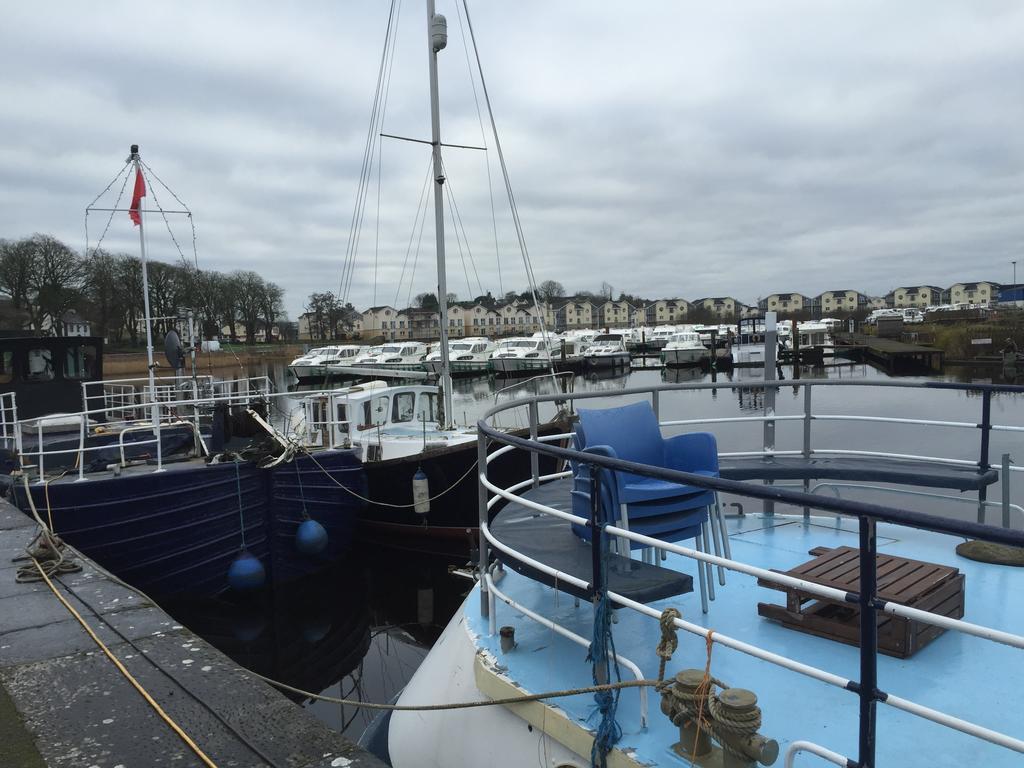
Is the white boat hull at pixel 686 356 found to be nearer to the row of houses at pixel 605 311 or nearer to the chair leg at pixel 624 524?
the row of houses at pixel 605 311

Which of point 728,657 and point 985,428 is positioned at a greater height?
point 985,428

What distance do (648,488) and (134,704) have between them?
2897mm

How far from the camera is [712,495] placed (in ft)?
12.2

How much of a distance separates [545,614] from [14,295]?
70.4m

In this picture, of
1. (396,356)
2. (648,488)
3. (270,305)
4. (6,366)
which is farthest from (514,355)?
(648,488)

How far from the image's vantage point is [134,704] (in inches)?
142

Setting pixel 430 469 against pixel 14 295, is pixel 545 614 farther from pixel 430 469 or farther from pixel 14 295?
pixel 14 295

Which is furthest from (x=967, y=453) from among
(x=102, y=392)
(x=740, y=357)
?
(x=740, y=357)

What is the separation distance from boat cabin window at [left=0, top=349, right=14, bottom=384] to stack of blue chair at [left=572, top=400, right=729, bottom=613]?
16467 millimetres

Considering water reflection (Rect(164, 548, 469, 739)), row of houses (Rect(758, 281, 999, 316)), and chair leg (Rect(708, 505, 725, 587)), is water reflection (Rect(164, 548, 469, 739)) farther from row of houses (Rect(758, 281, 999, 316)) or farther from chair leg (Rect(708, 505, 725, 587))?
row of houses (Rect(758, 281, 999, 316))

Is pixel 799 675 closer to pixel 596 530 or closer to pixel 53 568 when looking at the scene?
pixel 596 530

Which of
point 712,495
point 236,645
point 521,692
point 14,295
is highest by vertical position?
point 14,295

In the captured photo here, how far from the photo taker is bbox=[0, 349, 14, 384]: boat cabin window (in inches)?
619

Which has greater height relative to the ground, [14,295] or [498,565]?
A: [14,295]
